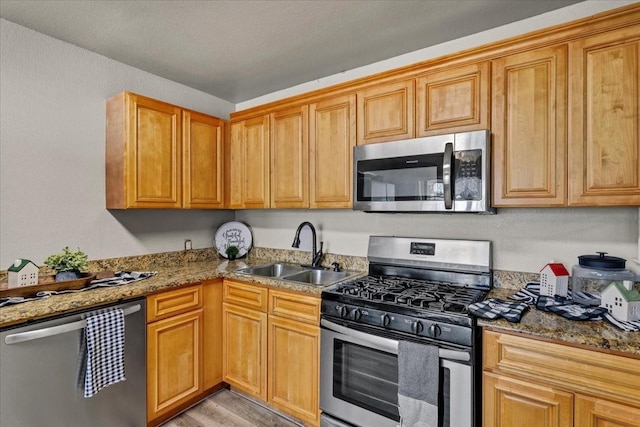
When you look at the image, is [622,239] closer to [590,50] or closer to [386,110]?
[590,50]

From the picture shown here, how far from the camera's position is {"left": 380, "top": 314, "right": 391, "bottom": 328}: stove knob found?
1701mm

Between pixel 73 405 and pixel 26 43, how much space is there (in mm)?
2195

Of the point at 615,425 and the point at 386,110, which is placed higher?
the point at 386,110

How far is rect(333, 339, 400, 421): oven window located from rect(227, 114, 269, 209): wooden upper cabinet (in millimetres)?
1397

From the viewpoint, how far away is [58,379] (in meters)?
1.66

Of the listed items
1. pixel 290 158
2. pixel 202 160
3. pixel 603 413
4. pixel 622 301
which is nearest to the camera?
pixel 603 413

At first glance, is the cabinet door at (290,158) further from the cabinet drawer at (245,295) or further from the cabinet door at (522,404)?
the cabinet door at (522,404)

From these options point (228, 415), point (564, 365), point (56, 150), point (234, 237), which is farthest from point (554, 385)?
point (56, 150)

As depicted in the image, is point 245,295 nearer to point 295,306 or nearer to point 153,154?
point 295,306

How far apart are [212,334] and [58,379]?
970 mm

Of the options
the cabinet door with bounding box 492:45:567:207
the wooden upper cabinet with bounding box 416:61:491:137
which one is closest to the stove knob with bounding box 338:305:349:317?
the cabinet door with bounding box 492:45:567:207

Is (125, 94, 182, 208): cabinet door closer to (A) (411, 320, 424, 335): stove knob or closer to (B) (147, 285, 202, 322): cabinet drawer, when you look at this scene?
(B) (147, 285, 202, 322): cabinet drawer

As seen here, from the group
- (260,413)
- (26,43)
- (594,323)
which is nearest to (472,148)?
(594,323)

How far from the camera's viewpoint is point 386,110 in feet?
7.12
